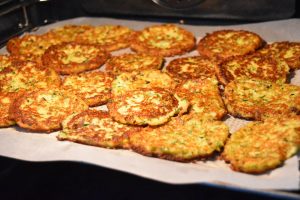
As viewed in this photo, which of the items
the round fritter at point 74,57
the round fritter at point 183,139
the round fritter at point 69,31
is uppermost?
the round fritter at point 69,31

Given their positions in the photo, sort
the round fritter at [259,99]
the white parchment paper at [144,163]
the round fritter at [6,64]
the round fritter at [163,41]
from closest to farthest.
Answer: the white parchment paper at [144,163] → the round fritter at [259,99] → the round fritter at [6,64] → the round fritter at [163,41]

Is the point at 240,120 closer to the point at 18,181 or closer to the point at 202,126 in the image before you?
the point at 202,126

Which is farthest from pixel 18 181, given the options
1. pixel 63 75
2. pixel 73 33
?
pixel 73 33

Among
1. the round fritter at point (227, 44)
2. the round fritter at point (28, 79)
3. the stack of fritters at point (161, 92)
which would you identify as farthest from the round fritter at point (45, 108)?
the round fritter at point (227, 44)

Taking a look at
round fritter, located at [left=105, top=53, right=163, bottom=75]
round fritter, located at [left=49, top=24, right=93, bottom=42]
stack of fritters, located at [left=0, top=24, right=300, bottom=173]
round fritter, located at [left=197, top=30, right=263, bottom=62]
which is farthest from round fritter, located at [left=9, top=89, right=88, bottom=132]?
round fritter, located at [left=197, top=30, right=263, bottom=62]

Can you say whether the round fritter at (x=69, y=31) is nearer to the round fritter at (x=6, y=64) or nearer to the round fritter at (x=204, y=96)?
the round fritter at (x=6, y=64)

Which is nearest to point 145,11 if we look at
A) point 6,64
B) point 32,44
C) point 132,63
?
point 132,63
